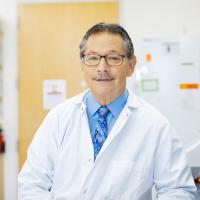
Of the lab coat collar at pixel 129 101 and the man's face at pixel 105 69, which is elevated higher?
the man's face at pixel 105 69

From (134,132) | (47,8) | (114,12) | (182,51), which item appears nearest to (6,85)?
(47,8)

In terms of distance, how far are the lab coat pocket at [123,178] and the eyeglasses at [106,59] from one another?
402 millimetres

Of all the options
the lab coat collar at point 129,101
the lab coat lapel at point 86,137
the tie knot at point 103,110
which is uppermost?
the lab coat collar at point 129,101

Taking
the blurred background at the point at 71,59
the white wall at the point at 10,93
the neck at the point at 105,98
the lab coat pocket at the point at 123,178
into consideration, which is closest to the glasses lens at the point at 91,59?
the neck at the point at 105,98

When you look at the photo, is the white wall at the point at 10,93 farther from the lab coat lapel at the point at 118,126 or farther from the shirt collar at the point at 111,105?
the lab coat lapel at the point at 118,126

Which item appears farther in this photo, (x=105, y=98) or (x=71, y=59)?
(x=71, y=59)

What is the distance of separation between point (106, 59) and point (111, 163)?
0.42 meters

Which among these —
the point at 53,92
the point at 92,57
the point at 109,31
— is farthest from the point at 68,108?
the point at 53,92

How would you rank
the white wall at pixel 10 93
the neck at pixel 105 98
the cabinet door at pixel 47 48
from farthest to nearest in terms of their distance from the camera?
the white wall at pixel 10 93 → the cabinet door at pixel 47 48 → the neck at pixel 105 98

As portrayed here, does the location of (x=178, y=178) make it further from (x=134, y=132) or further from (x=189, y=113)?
(x=189, y=113)

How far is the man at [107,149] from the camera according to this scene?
4.14 feet

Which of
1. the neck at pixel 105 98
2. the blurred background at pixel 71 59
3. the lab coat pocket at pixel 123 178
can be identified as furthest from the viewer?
the blurred background at pixel 71 59

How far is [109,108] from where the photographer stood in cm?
139

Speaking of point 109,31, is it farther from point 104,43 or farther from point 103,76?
point 103,76
